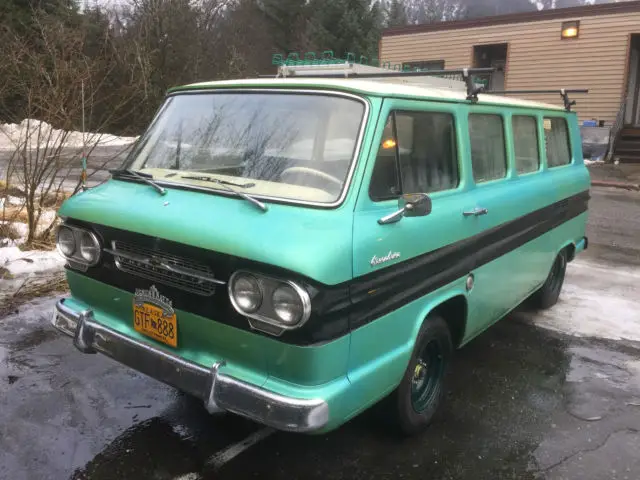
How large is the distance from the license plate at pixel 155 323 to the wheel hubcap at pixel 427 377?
1500 millimetres

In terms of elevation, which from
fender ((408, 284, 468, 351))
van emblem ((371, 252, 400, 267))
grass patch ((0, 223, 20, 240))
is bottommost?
grass patch ((0, 223, 20, 240))

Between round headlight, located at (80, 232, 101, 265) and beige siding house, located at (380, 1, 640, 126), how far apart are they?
19993mm

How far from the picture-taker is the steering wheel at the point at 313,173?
9.47ft

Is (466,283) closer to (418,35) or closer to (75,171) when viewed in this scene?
(75,171)

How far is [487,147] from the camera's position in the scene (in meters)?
4.02

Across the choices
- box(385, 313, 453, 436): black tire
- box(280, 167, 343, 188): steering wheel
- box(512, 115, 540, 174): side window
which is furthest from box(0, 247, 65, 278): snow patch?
box(512, 115, 540, 174): side window

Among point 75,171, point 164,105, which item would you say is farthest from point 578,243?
point 75,171

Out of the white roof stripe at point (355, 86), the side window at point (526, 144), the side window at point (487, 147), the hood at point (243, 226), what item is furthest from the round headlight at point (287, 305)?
the side window at point (526, 144)

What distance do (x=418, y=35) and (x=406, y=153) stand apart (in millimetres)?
22225

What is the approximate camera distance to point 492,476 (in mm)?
3143

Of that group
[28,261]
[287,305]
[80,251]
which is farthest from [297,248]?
[28,261]

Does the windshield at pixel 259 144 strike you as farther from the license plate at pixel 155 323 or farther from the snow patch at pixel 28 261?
the snow patch at pixel 28 261

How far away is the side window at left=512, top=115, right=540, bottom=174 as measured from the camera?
4492 mm

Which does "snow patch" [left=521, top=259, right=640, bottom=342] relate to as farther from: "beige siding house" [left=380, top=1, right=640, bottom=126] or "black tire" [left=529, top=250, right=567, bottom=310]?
"beige siding house" [left=380, top=1, right=640, bottom=126]
